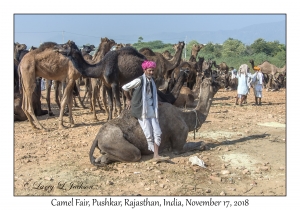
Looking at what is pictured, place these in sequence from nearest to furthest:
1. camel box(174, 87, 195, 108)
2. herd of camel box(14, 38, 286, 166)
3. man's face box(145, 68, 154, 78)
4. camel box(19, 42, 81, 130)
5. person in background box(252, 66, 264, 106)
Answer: man's face box(145, 68, 154, 78) < herd of camel box(14, 38, 286, 166) < camel box(19, 42, 81, 130) < camel box(174, 87, 195, 108) < person in background box(252, 66, 264, 106)

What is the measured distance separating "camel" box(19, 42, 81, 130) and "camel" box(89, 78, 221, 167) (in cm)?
392

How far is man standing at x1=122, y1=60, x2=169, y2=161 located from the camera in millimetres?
6961

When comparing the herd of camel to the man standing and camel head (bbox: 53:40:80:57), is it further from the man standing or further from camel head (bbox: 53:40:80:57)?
the man standing

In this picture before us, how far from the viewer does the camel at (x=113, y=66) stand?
983 cm

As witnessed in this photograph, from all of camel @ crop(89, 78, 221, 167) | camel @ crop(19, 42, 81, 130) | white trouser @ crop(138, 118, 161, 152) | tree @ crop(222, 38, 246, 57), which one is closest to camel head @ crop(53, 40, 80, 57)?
camel @ crop(19, 42, 81, 130)

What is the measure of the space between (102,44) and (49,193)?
869cm

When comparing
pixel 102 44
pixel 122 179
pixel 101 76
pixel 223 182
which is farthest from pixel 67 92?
pixel 223 182

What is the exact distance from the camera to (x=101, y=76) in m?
10.1

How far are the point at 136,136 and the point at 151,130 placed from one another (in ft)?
1.19

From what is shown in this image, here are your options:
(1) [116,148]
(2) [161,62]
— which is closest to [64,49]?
(1) [116,148]

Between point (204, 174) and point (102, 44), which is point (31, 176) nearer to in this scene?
point (204, 174)

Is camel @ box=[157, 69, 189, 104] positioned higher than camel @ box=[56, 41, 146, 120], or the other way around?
camel @ box=[56, 41, 146, 120]

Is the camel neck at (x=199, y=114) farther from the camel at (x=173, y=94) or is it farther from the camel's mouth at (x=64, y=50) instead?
the camel's mouth at (x=64, y=50)

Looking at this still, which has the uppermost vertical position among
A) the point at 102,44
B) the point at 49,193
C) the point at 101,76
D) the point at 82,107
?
the point at 102,44
